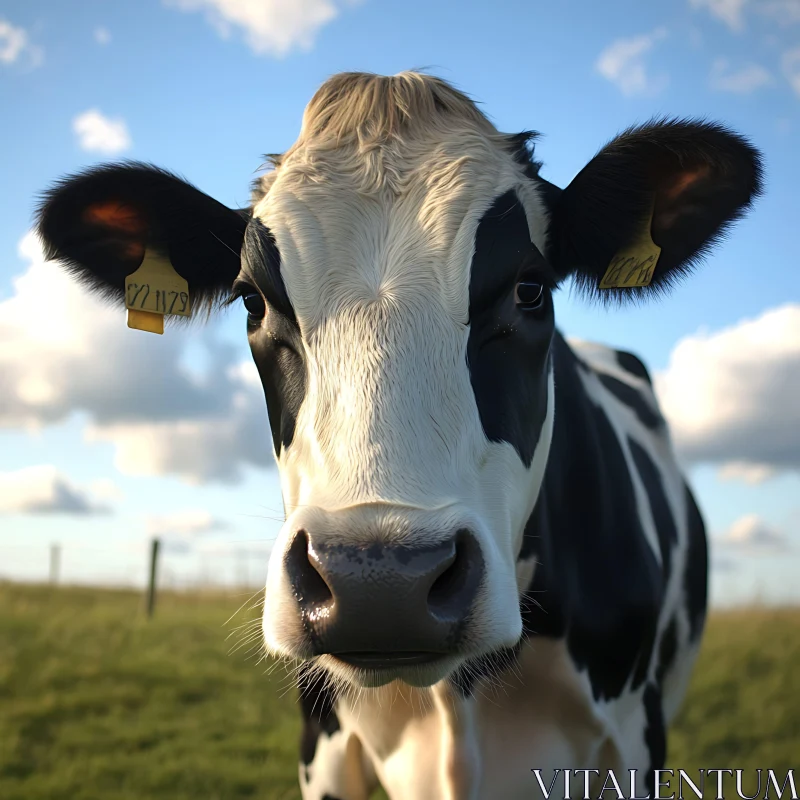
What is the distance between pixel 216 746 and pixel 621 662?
15.1ft

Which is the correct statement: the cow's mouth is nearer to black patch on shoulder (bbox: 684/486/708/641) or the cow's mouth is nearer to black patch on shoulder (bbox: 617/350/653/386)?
black patch on shoulder (bbox: 684/486/708/641)

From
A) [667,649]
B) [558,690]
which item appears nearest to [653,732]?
[558,690]

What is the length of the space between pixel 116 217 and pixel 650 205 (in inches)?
88.0

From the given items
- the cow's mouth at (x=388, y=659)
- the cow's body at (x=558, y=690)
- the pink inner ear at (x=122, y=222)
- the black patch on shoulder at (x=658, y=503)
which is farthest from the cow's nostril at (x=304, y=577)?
the black patch on shoulder at (x=658, y=503)

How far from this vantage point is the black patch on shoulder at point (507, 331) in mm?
2699

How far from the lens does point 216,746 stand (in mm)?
7246

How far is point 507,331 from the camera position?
9.23 ft

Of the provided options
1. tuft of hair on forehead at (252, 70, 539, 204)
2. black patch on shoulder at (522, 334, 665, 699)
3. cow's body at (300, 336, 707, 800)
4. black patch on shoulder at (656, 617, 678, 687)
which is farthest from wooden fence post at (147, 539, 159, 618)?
tuft of hair on forehead at (252, 70, 539, 204)

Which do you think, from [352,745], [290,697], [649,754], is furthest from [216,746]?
[649,754]

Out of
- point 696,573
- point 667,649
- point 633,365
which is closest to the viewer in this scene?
point 667,649

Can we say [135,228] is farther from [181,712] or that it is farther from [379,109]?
[181,712]

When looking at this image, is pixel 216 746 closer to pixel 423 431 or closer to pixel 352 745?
pixel 352 745

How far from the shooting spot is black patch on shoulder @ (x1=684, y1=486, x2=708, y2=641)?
5500mm

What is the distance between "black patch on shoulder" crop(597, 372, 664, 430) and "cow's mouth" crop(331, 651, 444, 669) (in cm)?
393
